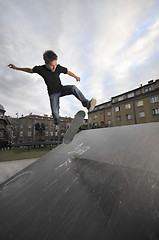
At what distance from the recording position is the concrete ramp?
0.73 metres

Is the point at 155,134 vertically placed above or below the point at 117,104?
below

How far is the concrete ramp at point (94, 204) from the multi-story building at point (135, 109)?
17.8 meters

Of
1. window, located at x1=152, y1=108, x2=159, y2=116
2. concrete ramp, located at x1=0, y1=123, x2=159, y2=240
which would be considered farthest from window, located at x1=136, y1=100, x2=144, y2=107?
concrete ramp, located at x1=0, y1=123, x2=159, y2=240

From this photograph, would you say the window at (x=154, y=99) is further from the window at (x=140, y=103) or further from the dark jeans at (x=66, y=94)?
the dark jeans at (x=66, y=94)

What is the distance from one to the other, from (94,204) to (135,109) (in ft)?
64.6

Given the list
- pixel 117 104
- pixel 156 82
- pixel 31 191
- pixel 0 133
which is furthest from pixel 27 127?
pixel 31 191

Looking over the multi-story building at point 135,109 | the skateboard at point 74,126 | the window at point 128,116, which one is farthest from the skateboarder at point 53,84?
the window at point 128,116

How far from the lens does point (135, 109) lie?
715 inches

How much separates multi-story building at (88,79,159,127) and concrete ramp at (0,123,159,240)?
1777 centimetres

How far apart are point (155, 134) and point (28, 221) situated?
194 centimetres

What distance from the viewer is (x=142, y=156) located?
4.49 feet

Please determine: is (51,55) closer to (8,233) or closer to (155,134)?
(155,134)

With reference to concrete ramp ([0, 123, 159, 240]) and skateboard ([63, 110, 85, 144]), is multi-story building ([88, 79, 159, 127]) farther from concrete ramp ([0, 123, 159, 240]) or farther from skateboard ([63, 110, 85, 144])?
concrete ramp ([0, 123, 159, 240])

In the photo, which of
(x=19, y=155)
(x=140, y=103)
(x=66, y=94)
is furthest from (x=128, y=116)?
(x=66, y=94)
